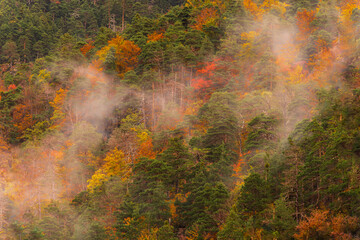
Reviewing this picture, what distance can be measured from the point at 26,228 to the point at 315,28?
55008 millimetres

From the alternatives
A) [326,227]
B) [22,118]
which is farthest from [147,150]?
[22,118]

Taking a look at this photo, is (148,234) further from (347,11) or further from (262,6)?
(262,6)

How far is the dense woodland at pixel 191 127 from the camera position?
3328 cm

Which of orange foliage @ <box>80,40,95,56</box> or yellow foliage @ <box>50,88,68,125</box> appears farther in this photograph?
orange foliage @ <box>80,40,95,56</box>

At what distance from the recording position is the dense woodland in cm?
3328

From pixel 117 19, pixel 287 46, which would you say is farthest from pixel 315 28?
pixel 117 19

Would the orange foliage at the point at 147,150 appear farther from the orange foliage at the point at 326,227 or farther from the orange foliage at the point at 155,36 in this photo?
the orange foliage at the point at 155,36

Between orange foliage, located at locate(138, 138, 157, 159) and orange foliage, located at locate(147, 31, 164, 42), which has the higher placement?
orange foliage, located at locate(147, 31, 164, 42)

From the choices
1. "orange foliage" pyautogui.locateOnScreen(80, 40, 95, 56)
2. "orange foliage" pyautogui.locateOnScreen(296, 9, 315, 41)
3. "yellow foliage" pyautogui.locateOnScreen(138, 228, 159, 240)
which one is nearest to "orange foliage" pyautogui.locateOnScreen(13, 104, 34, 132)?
"orange foliage" pyautogui.locateOnScreen(80, 40, 95, 56)

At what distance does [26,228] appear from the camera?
1598 inches

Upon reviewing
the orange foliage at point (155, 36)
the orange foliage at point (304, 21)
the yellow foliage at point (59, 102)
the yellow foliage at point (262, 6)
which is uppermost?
the yellow foliage at point (262, 6)

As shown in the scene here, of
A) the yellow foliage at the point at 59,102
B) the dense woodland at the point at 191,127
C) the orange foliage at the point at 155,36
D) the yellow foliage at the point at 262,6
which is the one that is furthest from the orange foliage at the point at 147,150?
the yellow foliage at the point at 262,6

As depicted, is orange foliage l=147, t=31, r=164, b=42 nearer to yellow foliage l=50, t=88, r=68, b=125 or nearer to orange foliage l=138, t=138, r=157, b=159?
yellow foliage l=50, t=88, r=68, b=125

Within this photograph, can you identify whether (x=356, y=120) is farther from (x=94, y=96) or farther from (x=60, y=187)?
(x=94, y=96)
